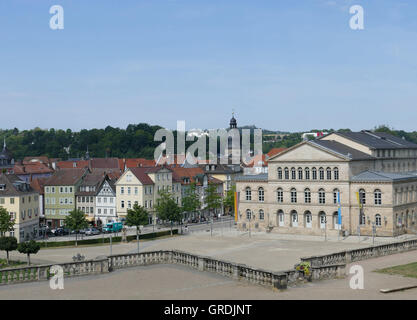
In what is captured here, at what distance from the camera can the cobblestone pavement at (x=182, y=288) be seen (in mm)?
29172

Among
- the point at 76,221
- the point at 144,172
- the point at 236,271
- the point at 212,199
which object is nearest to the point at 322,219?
the point at 212,199

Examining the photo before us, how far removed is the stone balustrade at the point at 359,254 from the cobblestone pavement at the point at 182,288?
3.20m

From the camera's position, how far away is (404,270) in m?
37.2

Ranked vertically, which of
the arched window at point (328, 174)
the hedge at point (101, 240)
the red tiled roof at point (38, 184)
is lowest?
the hedge at point (101, 240)

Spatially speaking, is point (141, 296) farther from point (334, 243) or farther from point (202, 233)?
point (202, 233)

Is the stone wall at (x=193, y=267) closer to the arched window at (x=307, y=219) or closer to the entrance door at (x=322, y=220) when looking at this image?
the entrance door at (x=322, y=220)

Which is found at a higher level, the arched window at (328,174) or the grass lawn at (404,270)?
the arched window at (328,174)

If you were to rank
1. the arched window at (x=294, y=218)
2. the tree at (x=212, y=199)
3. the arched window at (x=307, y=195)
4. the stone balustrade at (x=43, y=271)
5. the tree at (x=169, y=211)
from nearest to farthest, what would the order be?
the stone balustrade at (x=43, y=271) → the arched window at (x=307, y=195) → the arched window at (x=294, y=218) → the tree at (x=169, y=211) → the tree at (x=212, y=199)

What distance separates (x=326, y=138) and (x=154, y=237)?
2709cm

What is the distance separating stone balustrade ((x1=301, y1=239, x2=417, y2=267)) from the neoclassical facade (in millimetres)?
25137

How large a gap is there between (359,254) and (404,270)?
480 cm

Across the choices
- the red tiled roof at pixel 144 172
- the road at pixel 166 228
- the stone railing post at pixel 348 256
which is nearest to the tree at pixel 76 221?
the road at pixel 166 228

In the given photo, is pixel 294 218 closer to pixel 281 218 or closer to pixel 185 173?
pixel 281 218
